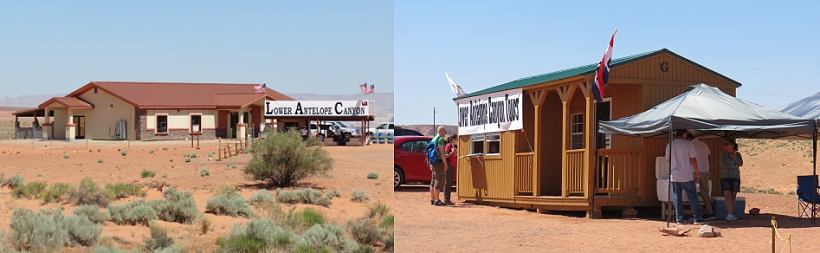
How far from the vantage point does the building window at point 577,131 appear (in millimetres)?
15836

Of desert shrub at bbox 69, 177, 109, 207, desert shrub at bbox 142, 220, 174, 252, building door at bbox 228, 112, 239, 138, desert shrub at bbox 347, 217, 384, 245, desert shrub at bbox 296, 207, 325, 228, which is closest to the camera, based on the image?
desert shrub at bbox 142, 220, 174, 252

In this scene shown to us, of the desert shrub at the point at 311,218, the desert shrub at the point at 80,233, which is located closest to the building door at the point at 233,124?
the desert shrub at the point at 311,218

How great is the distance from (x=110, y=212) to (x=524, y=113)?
812cm

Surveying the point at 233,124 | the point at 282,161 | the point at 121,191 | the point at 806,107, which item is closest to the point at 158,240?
the point at 121,191

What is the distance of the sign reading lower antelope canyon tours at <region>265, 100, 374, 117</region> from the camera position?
52.8 meters

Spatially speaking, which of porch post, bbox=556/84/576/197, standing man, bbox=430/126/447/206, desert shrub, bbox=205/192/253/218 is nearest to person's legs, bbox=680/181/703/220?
porch post, bbox=556/84/576/197

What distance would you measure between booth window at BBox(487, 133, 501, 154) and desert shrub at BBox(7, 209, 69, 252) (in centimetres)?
732

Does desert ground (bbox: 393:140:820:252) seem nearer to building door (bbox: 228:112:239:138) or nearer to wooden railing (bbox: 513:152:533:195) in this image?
wooden railing (bbox: 513:152:533:195)

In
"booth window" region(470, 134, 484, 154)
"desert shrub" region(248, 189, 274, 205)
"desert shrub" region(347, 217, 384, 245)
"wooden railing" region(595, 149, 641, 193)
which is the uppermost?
"booth window" region(470, 134, 484, 154)

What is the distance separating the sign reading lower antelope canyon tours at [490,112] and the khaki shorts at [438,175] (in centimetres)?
124

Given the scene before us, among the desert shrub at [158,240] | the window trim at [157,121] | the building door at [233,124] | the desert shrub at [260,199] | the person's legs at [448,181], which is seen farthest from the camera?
the building door at [233,124]

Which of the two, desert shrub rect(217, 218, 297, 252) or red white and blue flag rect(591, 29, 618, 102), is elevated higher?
red white and blue flag rect(591, 29, 618, 102)

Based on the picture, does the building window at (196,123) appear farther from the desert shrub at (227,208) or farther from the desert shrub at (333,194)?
the desert shrub at (227,208)

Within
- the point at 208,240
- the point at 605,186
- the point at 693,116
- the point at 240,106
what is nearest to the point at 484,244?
the point at 693,116
